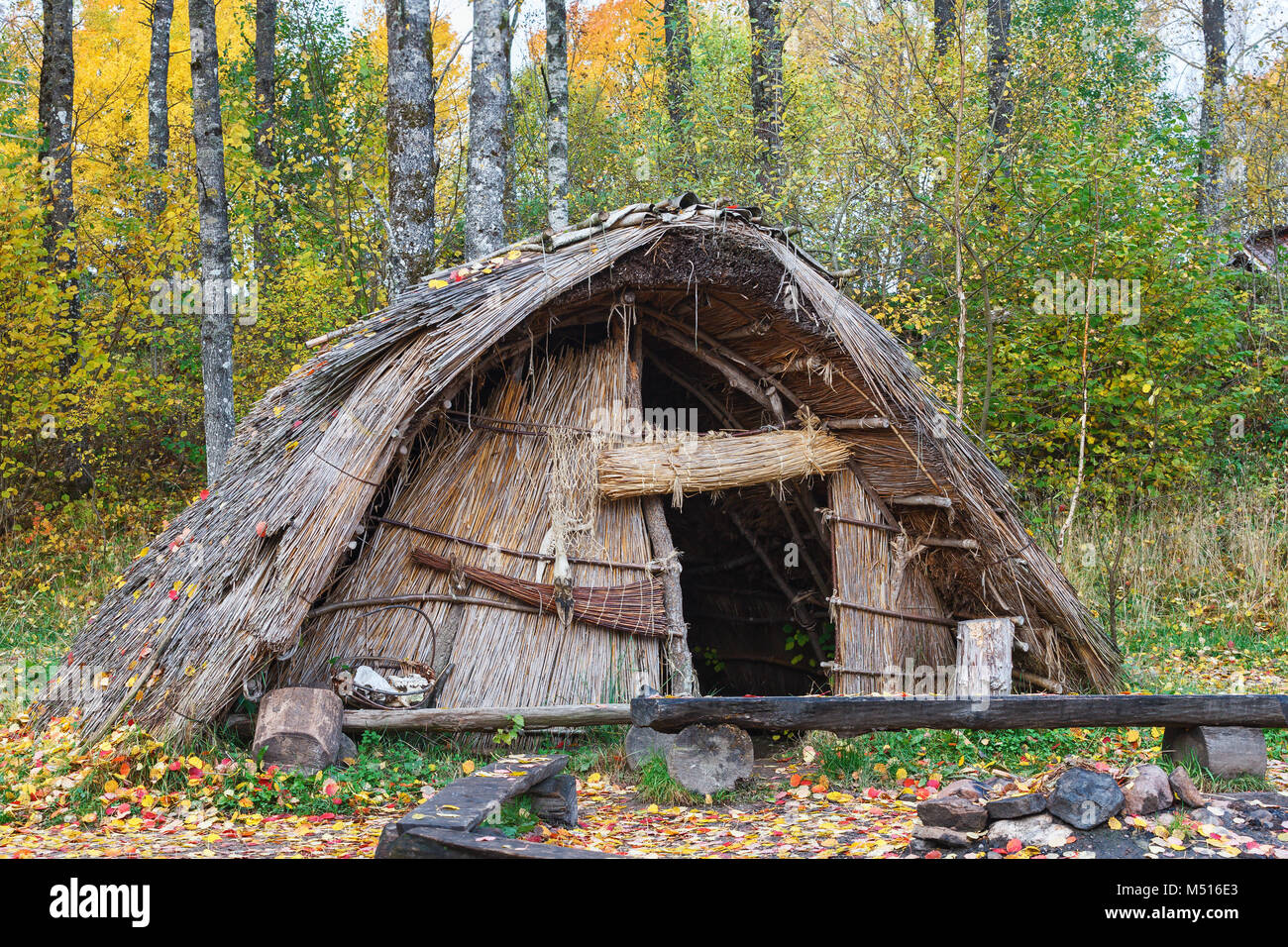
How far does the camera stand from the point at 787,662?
822 centimetres

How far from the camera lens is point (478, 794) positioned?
3.75m

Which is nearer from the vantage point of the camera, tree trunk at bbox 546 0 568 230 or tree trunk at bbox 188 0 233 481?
tree trunk at bbox 188 0 233 481

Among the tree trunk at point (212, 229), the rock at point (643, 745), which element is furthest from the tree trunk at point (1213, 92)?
the rock at point (643, 745)

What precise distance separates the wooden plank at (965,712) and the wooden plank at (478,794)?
586mm

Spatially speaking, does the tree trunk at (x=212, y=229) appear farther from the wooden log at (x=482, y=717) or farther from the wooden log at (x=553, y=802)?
the wooden log at (x=553, y=802)

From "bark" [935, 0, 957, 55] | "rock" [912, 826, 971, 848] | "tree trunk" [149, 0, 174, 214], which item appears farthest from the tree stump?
"bark" [935, 0, 957, 55]

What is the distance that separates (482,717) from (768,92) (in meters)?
9.76

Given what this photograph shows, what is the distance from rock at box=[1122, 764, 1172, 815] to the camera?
4050mm

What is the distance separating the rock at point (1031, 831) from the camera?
3.84 m

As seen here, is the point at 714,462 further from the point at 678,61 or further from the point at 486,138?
the point at 678,61

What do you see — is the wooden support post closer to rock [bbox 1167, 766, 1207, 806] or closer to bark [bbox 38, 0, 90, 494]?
rock [bbox 1167, 766, 1207, 806]

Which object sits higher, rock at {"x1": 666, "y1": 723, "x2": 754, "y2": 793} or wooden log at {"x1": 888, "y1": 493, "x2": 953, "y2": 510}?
wooden log at {"x1": 888, "y1": 493, "x2": 953, "y2": 510}

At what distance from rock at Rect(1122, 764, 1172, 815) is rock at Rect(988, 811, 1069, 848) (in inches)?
13.9

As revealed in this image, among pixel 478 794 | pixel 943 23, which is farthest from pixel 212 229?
pixel 943 23
